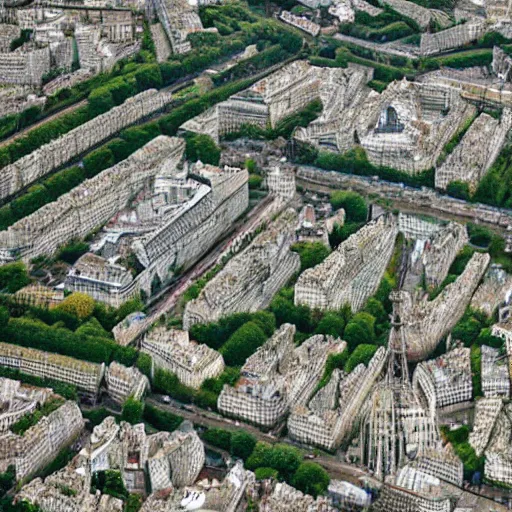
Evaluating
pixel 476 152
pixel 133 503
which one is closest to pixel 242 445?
pixel 133 503

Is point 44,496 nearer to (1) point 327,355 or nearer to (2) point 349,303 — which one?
(1) point 327,355

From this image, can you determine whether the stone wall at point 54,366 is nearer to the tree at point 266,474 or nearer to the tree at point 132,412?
the tree at point 132,412

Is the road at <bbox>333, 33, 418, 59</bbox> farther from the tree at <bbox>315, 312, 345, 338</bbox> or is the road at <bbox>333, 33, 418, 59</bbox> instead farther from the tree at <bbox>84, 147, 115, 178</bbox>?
the tree at <bbox>315, 312, 345, 338</bbox>

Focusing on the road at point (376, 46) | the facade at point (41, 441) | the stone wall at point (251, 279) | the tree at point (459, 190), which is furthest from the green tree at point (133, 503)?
the road at point (376, 46)

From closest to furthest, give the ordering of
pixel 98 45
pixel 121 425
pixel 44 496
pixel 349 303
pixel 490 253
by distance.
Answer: pixel 44 496 → pixel 121 425 → pixel 349 303 → pixel 490 253 → pixel 98 45

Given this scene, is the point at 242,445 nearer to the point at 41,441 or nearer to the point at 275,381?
the point at 275,381

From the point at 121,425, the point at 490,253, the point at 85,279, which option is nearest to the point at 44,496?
the point at 121,425
